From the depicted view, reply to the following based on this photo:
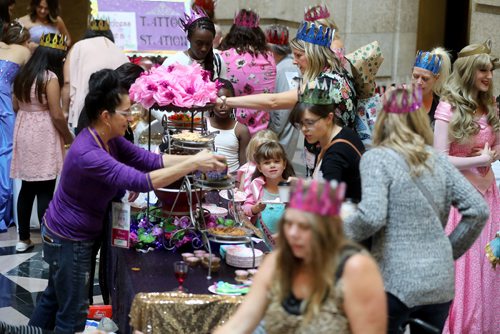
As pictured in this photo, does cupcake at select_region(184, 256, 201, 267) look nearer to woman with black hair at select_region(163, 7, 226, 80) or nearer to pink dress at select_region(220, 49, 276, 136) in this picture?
woman with black hair at select_region(163, 7, 226, 80)

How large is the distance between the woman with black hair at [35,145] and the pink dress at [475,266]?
3.39 metres

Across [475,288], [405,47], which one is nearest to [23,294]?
[475,288]

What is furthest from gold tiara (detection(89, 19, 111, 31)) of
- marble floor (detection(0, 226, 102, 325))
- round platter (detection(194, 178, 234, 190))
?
round platter (detection(194, 178, 234, 190))

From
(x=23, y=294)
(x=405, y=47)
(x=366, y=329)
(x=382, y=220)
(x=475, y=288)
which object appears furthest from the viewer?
(x=405, y=47)

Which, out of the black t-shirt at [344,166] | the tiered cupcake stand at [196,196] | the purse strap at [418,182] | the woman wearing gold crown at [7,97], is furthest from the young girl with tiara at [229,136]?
the purse strap at [418,182]

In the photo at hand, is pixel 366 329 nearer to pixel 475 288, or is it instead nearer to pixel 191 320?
pixel 191 320

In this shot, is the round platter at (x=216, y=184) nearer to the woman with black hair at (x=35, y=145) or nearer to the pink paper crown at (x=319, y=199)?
the pink paper crown at (x=319, y=199)

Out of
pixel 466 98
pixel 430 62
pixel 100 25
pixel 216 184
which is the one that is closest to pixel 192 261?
pixel 216 184

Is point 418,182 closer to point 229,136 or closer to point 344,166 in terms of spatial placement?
point 344,166

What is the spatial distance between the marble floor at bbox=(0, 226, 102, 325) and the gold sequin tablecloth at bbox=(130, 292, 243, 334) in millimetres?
2226

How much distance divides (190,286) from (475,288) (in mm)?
2192

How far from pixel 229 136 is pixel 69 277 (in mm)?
2249

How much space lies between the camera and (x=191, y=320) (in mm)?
4008

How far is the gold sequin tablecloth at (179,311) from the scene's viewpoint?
3.94m
